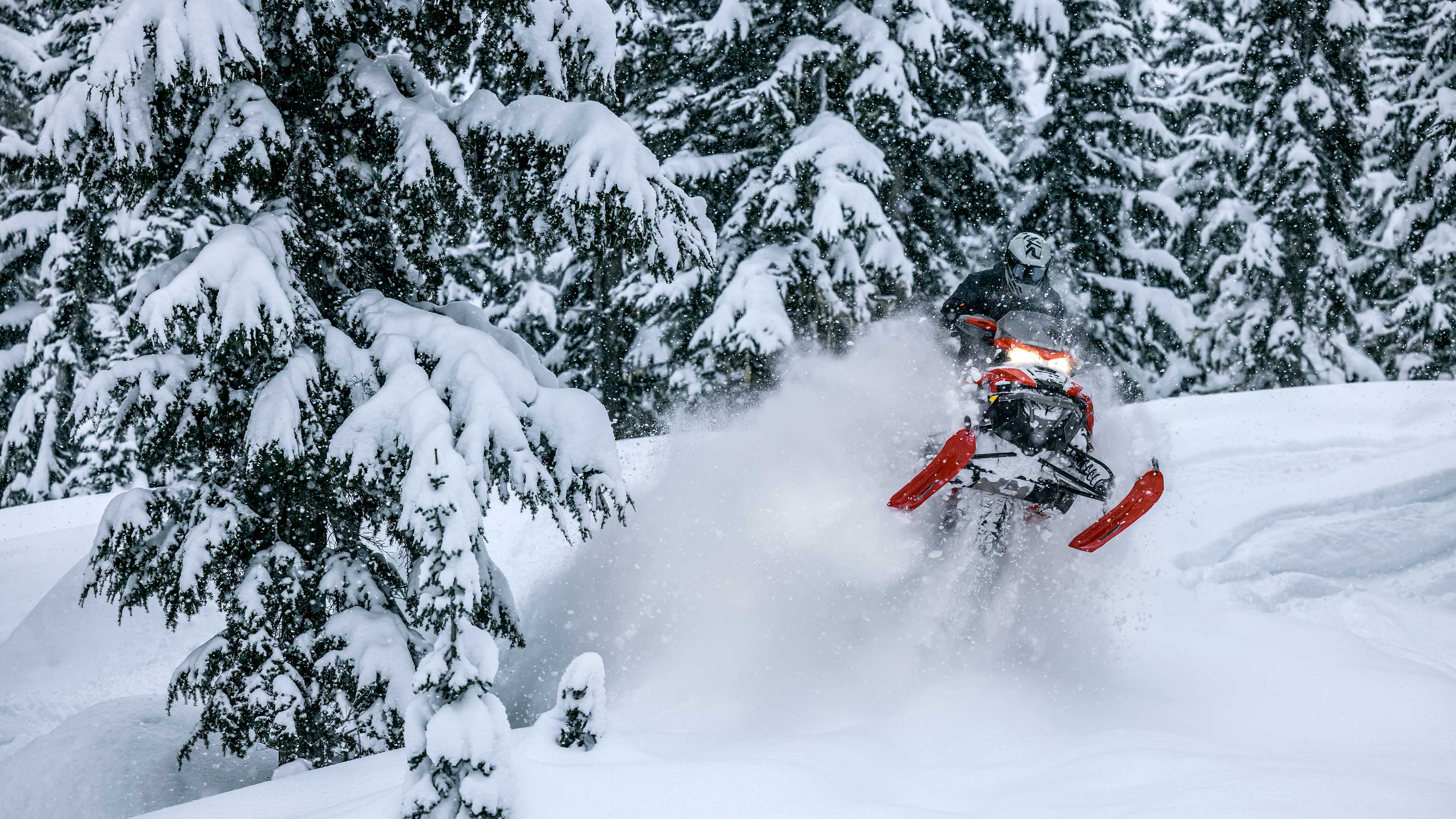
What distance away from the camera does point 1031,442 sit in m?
6.72

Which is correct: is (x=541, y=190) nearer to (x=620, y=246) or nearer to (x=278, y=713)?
(x=620, y=246)

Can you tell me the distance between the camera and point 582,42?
621 cm

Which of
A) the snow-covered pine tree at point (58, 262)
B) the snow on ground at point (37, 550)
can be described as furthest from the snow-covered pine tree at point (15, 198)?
the snow on ground at point (37, 550)

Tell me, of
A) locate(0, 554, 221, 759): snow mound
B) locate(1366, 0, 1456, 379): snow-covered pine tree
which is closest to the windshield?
locate(0, 554, 221, 759): snow mound

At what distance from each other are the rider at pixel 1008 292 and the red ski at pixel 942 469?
0.99 metres

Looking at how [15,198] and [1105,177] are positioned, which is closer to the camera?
[15,198]

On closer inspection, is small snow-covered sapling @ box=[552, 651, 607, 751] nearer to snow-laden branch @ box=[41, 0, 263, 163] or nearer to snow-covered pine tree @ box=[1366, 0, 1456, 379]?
snow-laden branch @ box=[41, 0, 263, 163]

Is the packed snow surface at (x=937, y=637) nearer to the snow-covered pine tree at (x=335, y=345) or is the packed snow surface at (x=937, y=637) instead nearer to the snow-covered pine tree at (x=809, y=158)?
the snow-covered pine tree at (x=335, y=345)

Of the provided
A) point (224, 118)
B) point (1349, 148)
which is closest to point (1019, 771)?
point (224, 118)

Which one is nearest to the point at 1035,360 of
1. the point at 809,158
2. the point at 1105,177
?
the point at 809,158

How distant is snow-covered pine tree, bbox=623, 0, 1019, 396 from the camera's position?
41.8 feet

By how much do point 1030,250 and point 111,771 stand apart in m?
7.52

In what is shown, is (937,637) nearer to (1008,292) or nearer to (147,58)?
(1008,292)

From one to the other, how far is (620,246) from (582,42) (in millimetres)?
1329
